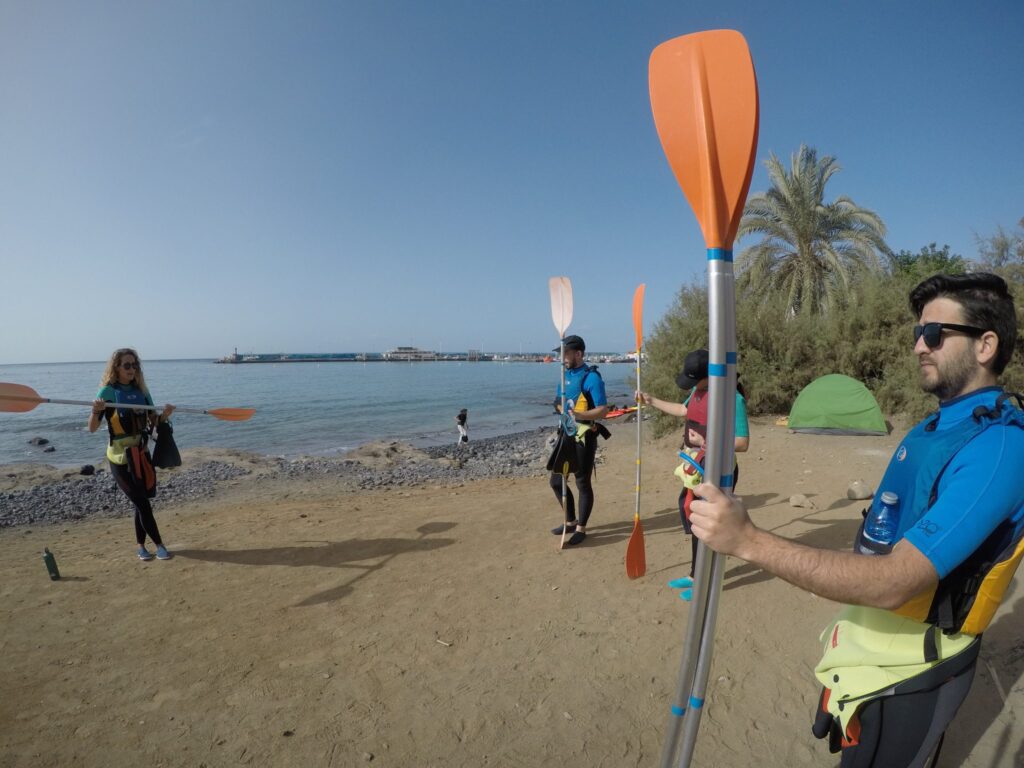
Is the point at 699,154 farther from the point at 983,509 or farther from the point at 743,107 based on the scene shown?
the point at 983,509

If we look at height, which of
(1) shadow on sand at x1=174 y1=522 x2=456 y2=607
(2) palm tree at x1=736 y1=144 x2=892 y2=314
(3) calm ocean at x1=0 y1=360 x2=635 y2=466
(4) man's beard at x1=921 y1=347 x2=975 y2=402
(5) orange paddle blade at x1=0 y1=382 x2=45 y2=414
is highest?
(2) palm tree at x1=736 y1=144 x2=892 y2=314

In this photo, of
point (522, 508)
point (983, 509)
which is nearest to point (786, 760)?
point (983, 509)

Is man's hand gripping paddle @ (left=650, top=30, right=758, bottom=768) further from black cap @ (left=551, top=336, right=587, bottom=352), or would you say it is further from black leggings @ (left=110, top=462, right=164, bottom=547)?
black leggings @ (left=110, top=462, right=164, bottom=547)

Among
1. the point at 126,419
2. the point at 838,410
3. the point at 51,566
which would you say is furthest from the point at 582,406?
the point at 838,410

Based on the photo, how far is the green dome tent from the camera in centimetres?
1204

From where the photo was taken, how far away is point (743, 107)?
53.5 inches

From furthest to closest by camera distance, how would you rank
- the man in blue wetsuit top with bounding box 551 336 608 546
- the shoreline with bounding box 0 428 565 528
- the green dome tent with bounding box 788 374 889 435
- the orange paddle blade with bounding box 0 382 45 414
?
the green dome tent with bounding box 788 374 889 435 < the shoreline with bounding box 0 428 565 528 < the man in blue wetsuit top with bounding box 551 336 608 546 < the orange paddle blade with bounding box 0 382 45 414

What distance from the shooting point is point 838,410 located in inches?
482

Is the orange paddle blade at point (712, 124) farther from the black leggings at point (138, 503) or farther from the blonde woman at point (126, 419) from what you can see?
the black leggings at point (138, 503)

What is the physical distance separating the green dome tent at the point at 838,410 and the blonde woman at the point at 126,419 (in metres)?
13.6

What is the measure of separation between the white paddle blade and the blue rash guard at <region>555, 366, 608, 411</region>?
830mm

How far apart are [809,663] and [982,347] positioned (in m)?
3.02

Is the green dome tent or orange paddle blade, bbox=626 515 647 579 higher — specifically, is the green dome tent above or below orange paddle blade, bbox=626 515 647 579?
above

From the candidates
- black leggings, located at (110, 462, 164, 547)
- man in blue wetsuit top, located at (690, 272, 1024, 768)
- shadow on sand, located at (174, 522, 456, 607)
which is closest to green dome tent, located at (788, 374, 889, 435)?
shadow on sand, located at (174, 522, 456, 607)
